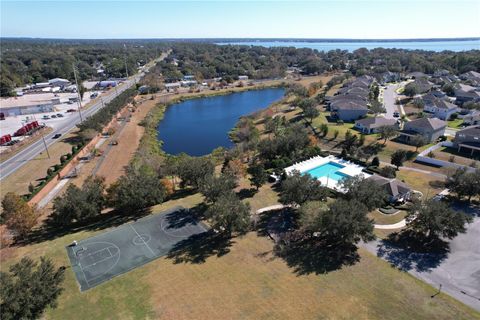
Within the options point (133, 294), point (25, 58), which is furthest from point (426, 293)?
point (25, 58)

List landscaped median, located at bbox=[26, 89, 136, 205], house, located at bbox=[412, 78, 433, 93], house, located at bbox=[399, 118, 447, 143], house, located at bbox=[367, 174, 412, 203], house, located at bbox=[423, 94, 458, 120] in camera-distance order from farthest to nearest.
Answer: house, located at bbox=[412, 78, 433, 93], house, located at bbox=[423, 94, 458, 120], house, located at bbox=[399, 118, 447, 143], landscaped median, located at bbox=[26, 89, 136, 205], house, located at bbox=[367, 174, 412, 203]

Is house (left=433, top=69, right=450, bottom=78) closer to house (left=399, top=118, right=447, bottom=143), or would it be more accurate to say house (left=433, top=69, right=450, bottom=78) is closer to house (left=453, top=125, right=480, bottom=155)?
house (left=399, top=118, right=447, bottom=143)

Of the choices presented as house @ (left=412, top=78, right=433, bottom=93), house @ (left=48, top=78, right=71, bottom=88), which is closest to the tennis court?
house @ (left=412, top=78, right=433, bottom=93)

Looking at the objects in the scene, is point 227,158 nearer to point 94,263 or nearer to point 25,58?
point 94,263

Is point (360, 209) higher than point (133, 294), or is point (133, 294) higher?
point (360, 209)

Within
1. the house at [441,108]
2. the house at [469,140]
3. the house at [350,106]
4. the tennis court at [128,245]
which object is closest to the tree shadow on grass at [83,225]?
the tennis court at [128,245]

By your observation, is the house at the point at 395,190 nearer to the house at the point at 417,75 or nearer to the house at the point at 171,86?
the house at the point at 417,75
